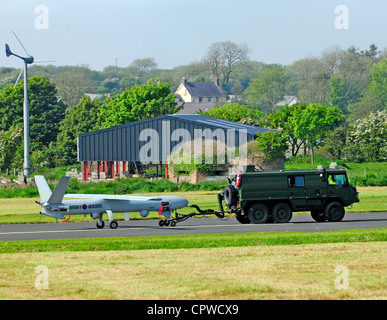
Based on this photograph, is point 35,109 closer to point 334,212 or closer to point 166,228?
point 166,228

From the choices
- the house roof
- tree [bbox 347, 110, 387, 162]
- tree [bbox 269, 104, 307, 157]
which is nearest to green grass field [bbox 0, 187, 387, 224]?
tree [bbox 347, 110, 387, 162]

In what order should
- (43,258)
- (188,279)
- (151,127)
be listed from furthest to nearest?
1. (151,127)
2. (43,258)
3. (188,279)

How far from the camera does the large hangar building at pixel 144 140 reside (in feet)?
248

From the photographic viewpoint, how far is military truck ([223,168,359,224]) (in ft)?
104

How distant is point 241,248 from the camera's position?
23.6 m

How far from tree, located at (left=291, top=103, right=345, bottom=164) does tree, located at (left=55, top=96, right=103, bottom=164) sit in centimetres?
3247

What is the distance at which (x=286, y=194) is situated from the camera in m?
31.7

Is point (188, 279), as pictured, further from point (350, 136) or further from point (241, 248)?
point (350, 136)

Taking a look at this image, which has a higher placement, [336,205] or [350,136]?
[350,136]

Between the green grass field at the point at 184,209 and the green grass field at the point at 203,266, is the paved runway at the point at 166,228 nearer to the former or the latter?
the green grass field at the point at 203,266

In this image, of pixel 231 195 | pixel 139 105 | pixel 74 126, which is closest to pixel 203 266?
pixel 231 195

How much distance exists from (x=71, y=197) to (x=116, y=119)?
7292 centimetres
